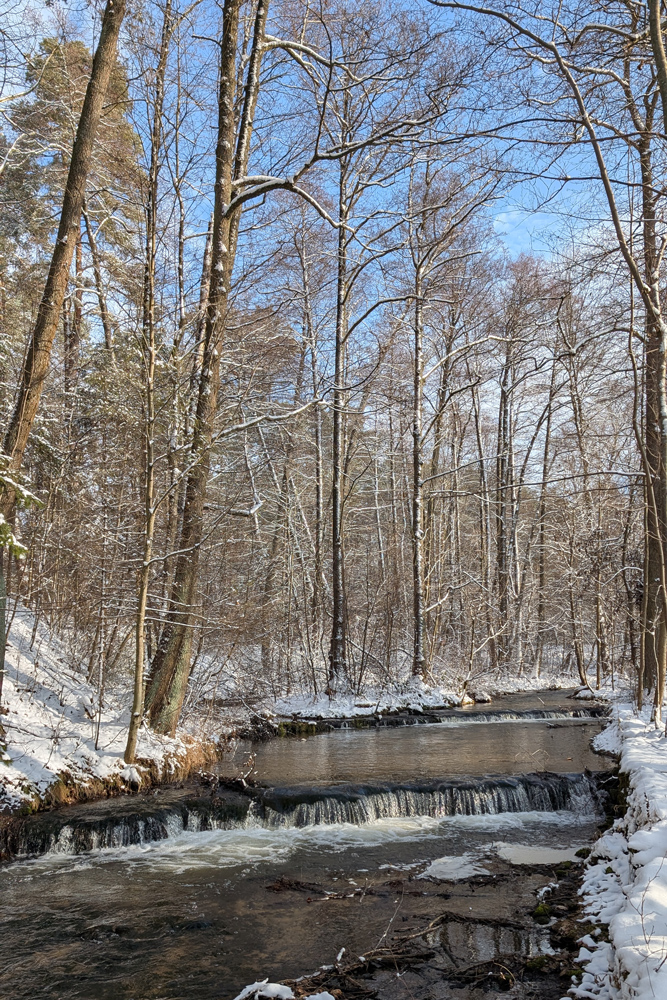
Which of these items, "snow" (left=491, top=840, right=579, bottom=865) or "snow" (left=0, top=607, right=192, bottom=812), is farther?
"snow" (left=0, top=607, right=192, bottom=812)

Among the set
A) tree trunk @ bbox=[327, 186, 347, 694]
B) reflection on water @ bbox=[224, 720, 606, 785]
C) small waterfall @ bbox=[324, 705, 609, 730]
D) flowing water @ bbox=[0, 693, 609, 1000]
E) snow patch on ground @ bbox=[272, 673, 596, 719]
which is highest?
tree trunk @ bbox=[327, 186, 347, 694]

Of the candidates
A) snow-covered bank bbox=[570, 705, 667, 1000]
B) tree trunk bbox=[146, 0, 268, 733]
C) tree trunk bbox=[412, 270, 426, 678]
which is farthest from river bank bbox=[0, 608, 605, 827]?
snow-covered bank bbox=[570, 705, 667, 1000]

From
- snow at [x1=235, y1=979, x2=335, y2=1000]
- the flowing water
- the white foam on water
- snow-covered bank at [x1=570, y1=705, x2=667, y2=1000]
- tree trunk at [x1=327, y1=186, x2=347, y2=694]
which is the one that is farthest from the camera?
tree trunk at [x1=327, y1=186, x2=347, y2=694]

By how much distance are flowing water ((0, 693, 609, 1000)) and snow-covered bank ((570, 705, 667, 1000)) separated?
0.99 m

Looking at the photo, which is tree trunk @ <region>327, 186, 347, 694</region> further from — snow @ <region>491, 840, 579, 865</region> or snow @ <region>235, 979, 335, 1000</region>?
snow @ <region>235, 979, 335, 1000</region>

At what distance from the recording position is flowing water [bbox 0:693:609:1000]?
468 cm

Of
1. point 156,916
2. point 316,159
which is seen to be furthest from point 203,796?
point 316,159

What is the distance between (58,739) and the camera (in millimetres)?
7977

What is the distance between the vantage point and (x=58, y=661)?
10.2 metres

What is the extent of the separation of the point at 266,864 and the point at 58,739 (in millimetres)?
3027

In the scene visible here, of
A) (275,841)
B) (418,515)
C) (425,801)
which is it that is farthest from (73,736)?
(418,515)

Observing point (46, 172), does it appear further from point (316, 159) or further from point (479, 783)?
point (479, 783)

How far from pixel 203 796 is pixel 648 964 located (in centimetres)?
590

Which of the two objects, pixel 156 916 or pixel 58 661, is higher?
pixel 58 661
